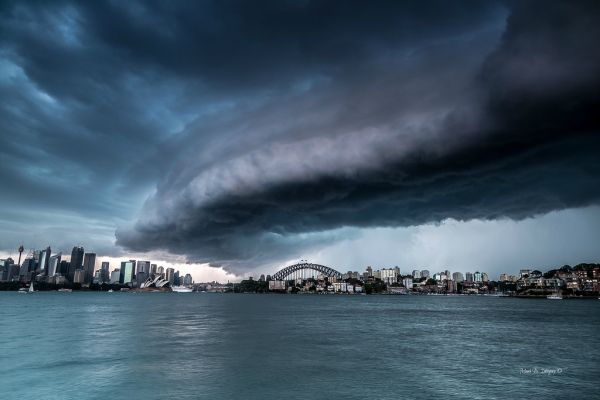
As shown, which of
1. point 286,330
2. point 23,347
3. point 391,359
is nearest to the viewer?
point 391,359

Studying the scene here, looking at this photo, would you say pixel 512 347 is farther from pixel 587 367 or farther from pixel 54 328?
pixel 54 328

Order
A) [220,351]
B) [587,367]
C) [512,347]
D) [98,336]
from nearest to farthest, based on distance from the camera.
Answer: [587,367] → [220,351] → [512,347] → [98,336]

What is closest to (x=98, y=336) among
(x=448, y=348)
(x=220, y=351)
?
(x=220, y=351)

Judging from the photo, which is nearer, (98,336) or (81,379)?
(81,379)

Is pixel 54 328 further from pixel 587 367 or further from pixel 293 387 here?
pixel 587 367

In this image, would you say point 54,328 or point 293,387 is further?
point 54,328

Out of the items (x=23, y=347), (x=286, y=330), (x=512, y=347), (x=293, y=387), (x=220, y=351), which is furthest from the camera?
(x=286, y=330)

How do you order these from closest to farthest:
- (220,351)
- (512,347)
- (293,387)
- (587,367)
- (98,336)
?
(293,387) < (587,367) < (220,351) < (512,347) < (98,336)

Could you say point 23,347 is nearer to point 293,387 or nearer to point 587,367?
point 293,387

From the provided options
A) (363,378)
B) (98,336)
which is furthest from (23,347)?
(363,378)
